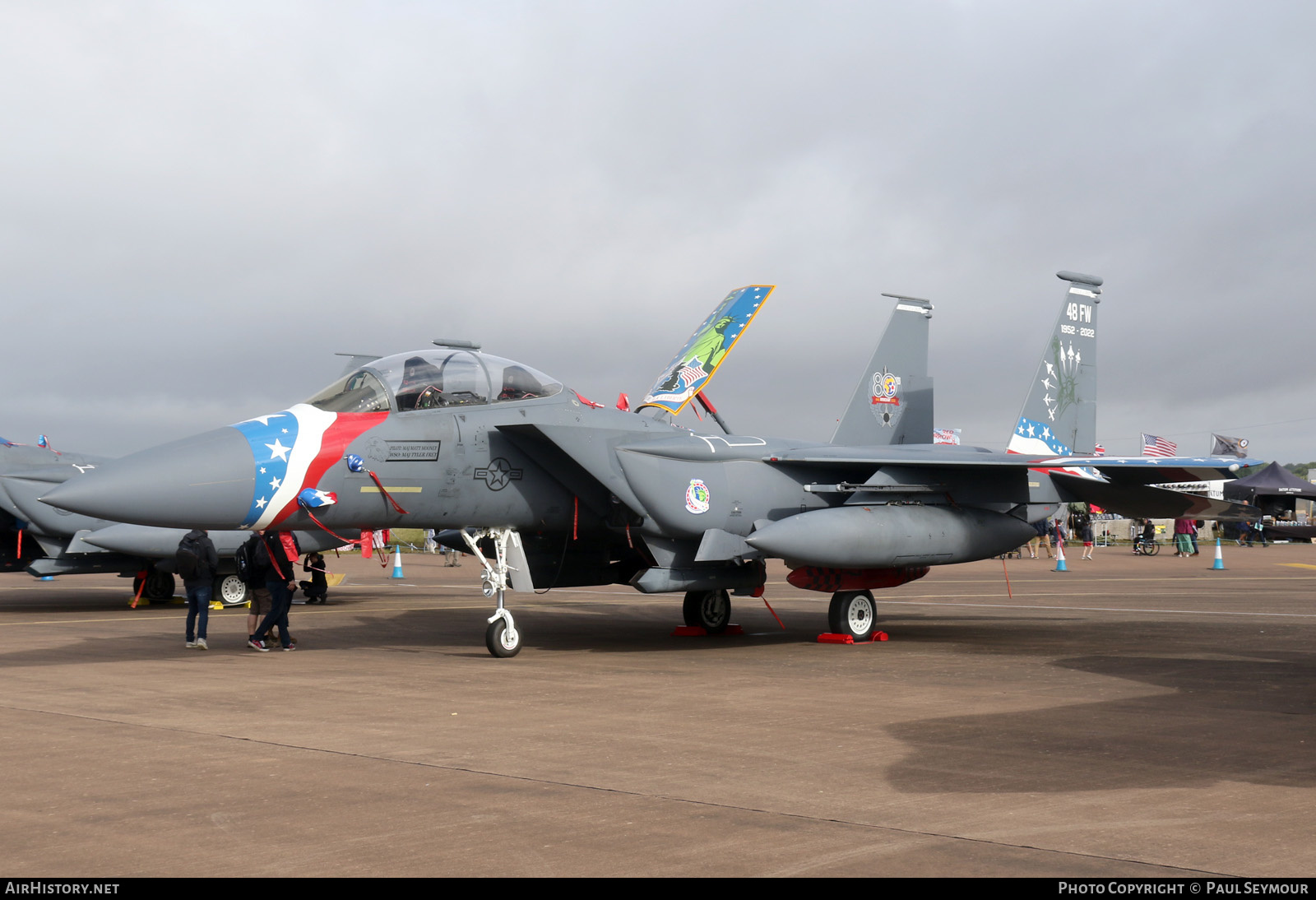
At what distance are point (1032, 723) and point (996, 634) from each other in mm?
7010

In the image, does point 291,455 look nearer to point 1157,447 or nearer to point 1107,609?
point 1107,609

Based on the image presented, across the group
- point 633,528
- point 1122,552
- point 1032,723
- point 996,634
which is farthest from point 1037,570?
point 1032,723

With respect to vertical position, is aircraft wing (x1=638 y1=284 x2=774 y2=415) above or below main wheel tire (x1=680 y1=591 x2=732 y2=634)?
above

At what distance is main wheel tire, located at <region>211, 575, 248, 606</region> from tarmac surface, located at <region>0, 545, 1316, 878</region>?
5.64 metres

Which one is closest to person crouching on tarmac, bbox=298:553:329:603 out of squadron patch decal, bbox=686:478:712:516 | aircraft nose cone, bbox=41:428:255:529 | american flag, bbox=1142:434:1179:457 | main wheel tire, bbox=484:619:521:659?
main wheel tire, bbox=484:619:521:659

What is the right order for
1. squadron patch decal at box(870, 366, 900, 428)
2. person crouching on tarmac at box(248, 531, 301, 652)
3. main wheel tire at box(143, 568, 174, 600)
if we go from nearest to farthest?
person crouching on tarmac at box(248, 531, 301, 652) < squadron patch decal at box(870, 366, 900, 428) < main wheel tire at box(143, 568, 174, 600)

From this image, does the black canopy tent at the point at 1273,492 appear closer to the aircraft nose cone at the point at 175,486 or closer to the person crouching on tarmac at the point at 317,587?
the aircraft nose cone at the point at 175,486

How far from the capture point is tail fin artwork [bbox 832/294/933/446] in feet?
54.3

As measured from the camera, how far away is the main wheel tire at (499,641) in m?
11.4

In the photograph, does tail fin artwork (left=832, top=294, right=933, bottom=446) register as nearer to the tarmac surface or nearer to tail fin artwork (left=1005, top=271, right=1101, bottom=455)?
tail fin artwork (left=1005, top=271, right=1101, bottom=455)

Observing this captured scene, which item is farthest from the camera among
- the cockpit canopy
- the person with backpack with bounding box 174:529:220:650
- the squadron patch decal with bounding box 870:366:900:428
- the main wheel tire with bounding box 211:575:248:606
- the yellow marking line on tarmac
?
the main wheel tire with bounding box 211:575:248:606

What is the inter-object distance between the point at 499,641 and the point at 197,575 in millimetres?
3886

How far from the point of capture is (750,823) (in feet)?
16.0

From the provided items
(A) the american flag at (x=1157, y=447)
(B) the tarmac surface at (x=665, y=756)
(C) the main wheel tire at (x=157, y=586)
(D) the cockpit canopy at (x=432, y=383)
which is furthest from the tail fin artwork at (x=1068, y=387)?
(A) the american flag at (x=1157, y=447)
